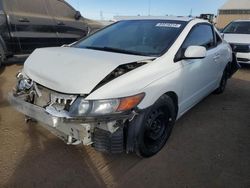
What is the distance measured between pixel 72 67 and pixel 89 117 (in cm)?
63

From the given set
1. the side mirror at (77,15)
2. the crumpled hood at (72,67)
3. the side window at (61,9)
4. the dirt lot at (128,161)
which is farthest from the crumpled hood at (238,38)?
the crumpled hood at (72,67)

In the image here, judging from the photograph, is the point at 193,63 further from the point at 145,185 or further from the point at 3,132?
the point at 3,132

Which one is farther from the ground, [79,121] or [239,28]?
[79,121]

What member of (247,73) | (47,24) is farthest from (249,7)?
(47,24)

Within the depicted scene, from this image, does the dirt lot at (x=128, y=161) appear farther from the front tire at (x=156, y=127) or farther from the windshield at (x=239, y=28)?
the windshield at (x=239, y=28)

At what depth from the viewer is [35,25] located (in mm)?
6281

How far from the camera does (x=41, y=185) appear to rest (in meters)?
2.56

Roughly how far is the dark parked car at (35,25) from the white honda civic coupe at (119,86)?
2.84m

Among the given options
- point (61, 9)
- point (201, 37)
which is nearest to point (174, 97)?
point (201, 37)

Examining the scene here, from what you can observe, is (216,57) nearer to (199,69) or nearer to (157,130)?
(199,69)

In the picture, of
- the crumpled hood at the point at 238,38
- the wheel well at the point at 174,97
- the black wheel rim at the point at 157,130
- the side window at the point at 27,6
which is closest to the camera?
the black wheel rim at the point at 157,130

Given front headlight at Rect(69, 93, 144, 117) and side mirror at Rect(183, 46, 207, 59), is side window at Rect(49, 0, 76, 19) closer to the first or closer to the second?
side mirror at Rect(183, 46, 207, 59)

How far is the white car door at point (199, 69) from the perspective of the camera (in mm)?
3512

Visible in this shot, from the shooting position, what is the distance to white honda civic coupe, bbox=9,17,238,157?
2.49 meters
